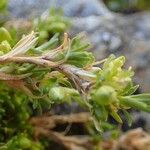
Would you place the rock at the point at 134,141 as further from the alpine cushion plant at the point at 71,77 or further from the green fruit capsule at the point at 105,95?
the green fruit capsule at the point at 105,95

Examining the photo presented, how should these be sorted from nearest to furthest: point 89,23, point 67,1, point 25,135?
1. point 25,135
2. point 89,23
3. point 67,1

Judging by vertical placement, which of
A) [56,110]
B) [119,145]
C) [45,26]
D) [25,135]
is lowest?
[119,145]

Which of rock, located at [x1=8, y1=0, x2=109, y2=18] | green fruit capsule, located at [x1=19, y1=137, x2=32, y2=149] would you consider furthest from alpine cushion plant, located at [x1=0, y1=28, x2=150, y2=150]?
rock, located at [x1=8, y1=0, x2=109, y2=18]

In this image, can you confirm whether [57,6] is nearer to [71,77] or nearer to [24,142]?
[24,142]

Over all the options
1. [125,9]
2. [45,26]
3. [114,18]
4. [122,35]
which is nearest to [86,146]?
[45,26]

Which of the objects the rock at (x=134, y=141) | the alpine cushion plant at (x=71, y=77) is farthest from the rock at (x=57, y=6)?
the alpine cushion plant at (x=71, y=77)

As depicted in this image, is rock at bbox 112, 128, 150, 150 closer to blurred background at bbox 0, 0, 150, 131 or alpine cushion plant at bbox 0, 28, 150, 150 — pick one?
blurred background at bbox 0, 0, 150, 131

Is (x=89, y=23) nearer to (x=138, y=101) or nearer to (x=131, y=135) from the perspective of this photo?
(x=131, y=135)
